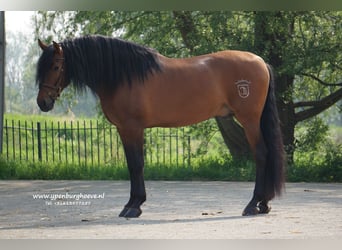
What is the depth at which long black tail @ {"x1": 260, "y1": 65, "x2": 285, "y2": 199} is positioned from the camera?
648 cm

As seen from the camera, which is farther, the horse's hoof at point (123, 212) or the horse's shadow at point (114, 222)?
the horse's hoof at point (123, 212)

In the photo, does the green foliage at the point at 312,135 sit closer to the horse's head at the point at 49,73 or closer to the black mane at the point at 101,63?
the black mane at the point at 101,63

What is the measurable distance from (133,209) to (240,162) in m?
3.06

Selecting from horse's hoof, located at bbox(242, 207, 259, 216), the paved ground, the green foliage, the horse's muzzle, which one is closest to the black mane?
the horse's muzzle

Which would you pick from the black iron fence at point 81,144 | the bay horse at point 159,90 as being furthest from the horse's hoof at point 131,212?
the black iron fence at point 81,144

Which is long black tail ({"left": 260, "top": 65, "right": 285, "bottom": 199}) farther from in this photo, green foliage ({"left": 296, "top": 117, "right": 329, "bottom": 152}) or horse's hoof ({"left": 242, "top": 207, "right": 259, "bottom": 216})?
green foliage ({"left": 296, "top": 117, "right": 329, "bottom": 152})

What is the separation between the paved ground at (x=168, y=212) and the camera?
219 inches

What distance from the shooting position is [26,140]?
8.71 m

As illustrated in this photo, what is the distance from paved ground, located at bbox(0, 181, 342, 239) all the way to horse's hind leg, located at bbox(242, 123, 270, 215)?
0.41 feet

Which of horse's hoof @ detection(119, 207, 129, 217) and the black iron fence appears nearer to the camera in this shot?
horse's hoof @ detection(119, 207, 129, 217)

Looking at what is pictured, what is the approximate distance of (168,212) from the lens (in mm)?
6480
